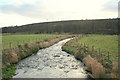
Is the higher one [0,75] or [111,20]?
[111,20]

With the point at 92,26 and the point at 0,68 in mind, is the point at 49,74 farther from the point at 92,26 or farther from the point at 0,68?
the point at 92,26

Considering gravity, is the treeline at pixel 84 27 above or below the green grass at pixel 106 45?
above

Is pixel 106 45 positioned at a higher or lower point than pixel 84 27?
lower

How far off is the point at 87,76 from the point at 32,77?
5.66 metres

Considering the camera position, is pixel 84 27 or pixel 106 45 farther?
pixel 84 27

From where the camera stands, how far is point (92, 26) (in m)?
146

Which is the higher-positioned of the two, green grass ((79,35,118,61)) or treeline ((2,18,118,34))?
treeline ((2,18,118,34))

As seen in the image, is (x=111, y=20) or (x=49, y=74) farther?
(x=111, y=20)

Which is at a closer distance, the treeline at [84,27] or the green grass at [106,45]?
the green grass at [106,45]

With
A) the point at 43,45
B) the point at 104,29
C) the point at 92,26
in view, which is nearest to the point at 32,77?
the point at 43,45

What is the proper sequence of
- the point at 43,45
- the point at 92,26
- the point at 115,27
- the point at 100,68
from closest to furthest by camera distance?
the point at 100,68, the point at 43,45, the point at 115,27, the point at 92,26

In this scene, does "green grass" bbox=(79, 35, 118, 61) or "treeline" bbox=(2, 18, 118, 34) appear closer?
"green grass" bbox=(79, 35, 118, 61)

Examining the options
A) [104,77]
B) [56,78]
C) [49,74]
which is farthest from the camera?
[49,74]

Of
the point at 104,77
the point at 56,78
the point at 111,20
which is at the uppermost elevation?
the point at 111,20
